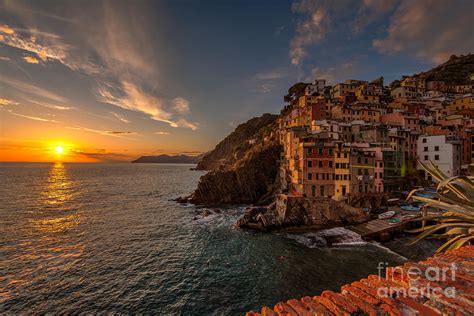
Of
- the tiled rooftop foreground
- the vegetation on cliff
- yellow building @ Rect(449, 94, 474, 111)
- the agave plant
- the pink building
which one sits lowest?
the tiled rooftop foreground

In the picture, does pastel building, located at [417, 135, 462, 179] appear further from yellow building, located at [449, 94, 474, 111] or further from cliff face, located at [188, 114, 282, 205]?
yellow building, located at [449, 94, 474, 111]

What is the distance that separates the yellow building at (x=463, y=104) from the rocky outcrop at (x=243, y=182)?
244 ft

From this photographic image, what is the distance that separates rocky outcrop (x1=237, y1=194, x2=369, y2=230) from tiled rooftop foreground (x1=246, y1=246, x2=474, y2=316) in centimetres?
3550

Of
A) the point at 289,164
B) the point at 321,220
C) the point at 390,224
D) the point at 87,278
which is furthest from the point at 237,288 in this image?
the point at 289,164

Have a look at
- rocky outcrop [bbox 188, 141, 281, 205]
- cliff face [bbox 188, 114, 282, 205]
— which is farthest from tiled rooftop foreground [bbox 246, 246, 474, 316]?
rocky outcrop [bbox 188, 141, 281, 205]

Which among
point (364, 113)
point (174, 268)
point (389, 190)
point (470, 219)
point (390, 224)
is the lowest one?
point (174, 268)

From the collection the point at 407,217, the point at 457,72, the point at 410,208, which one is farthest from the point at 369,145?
the point at 457,72

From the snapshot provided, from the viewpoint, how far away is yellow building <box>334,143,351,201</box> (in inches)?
1695

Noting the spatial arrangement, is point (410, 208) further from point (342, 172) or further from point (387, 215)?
point (342, 172)

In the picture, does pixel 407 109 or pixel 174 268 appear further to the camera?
pixel 407 109

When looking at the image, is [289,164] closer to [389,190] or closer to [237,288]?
[389,190]

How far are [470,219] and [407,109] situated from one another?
91971 mm

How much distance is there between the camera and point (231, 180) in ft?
222

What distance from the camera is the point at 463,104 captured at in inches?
3177
